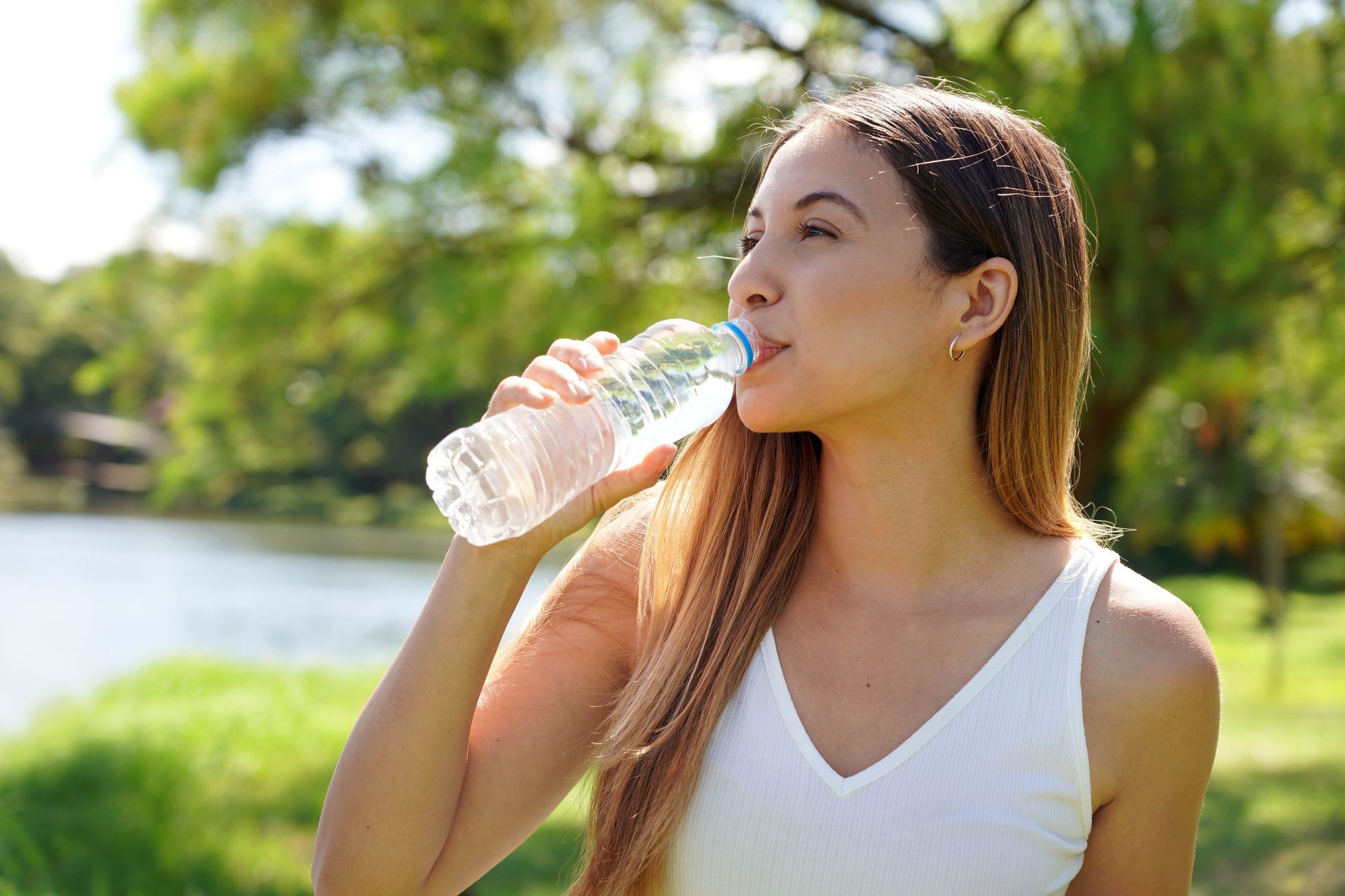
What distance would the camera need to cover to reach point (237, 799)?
667 cm

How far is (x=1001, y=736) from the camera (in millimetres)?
1766

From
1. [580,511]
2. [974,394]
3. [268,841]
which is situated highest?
[974,394]

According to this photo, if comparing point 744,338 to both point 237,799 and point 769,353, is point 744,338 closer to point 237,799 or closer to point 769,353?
point 769,353

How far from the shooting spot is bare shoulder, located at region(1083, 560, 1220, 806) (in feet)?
5.74

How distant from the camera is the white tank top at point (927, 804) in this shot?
171cm

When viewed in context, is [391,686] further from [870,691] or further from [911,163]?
[911,163]

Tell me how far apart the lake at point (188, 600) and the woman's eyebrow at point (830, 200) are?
7561 mm

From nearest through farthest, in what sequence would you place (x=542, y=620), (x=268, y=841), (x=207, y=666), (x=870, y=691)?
(x=870, y=691)
(x=542, y=620)
(x=268, y=841)
(x=207, y=666)

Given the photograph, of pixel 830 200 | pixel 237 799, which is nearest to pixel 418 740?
pixel 830 200

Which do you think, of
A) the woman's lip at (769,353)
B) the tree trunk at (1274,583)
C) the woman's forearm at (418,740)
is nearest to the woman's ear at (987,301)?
the woman's lip at (769,353)

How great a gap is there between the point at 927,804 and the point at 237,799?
5.85 metres

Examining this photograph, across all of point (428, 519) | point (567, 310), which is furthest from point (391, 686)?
point (428, 519)

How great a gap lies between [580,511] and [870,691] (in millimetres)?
536

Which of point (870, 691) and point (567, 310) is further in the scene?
point (567, 310)
